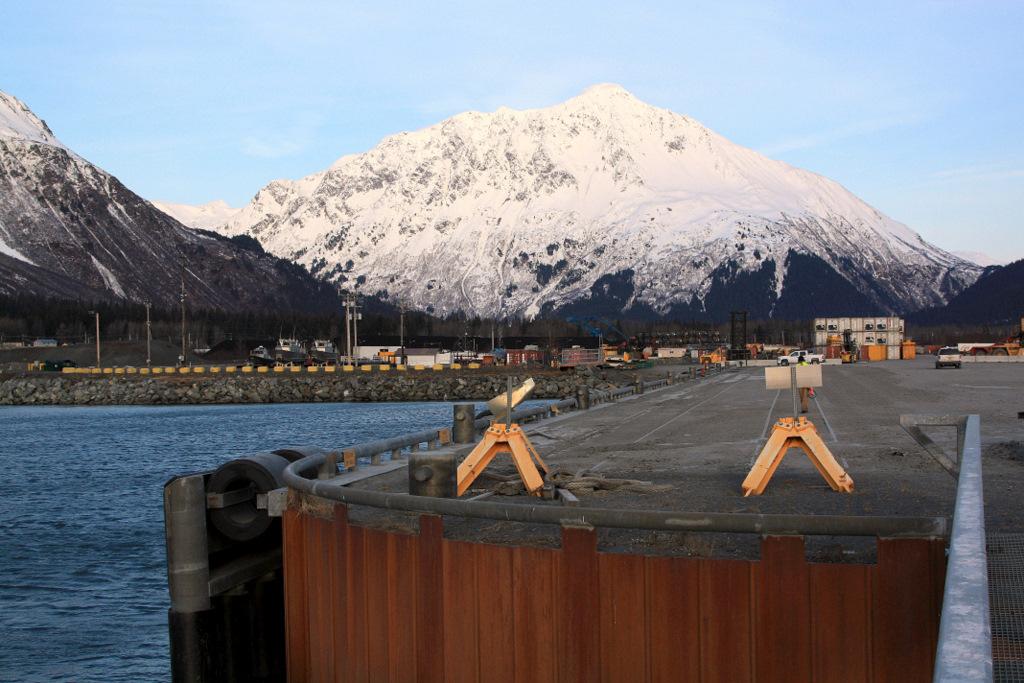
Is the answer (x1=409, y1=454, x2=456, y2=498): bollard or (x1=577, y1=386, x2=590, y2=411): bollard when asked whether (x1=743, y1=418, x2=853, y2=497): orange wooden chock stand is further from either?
(x1=577, y1=386, x2=590, y2=411): bollard

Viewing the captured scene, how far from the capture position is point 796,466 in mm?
18578

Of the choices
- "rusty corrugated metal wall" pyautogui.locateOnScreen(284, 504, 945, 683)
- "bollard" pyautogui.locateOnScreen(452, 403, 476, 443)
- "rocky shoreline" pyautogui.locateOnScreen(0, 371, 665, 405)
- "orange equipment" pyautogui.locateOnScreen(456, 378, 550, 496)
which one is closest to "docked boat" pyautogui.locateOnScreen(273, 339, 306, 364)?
"rocky shoreline" pyautogui.locateOnScreen(0, 371, 665, 405)

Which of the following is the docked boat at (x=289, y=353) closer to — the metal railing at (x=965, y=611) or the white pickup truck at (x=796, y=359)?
the white pickup truck at (x=796, y=359)

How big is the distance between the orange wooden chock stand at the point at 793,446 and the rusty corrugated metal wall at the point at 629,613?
6061mm

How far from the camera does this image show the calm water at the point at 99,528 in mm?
20031

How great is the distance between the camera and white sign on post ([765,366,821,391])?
46.8 ft

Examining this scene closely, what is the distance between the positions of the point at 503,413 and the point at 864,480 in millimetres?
5555

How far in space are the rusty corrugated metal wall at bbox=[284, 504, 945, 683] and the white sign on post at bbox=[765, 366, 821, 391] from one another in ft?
19.9

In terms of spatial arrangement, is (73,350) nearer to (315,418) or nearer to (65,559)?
(315,418)

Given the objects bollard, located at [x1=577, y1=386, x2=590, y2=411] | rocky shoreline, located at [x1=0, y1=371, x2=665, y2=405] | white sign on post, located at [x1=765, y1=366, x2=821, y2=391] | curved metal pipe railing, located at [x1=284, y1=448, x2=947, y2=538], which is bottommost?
rocky shoreline, located at [x1=0, y1=371, x2=665, y2=405]

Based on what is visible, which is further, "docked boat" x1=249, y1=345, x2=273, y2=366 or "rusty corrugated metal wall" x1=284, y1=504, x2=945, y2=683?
"docked boat" x1=249, y1=345, x2=273, y2=366

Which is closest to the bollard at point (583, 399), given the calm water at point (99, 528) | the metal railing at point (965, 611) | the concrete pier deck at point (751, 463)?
the concrete pier deck at point (751, 463)

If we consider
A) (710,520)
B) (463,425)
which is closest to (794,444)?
(710,520)

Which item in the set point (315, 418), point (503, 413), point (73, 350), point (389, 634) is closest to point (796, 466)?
point (503, 413)
